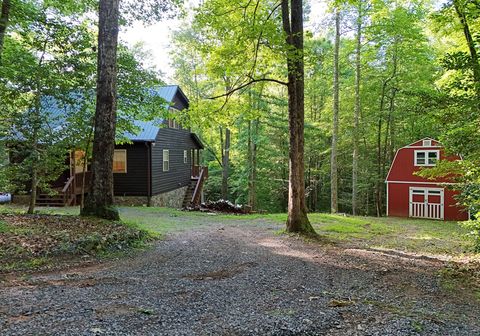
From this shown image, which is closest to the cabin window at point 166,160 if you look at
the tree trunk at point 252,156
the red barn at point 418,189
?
the tree trunk at point 252,156

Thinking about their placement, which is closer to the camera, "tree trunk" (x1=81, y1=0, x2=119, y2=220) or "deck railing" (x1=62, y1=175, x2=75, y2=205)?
"tree trunk" (x1=81, y1=0, x2=119, y2=220)

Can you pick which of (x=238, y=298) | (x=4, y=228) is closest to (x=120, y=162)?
(x=4, y=228)

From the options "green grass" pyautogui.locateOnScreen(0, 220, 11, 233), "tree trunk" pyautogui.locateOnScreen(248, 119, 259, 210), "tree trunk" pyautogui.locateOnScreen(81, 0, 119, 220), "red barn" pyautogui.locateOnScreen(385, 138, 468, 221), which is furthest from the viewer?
"tree trunk" pyautogui.locateOnScreen(248, 119, 259, 210)

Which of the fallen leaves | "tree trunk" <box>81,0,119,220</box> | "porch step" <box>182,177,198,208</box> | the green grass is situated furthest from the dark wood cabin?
the green grass

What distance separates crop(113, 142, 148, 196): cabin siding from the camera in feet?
61.8

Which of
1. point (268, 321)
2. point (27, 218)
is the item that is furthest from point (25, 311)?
point (27, 218)

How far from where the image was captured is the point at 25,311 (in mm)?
3379

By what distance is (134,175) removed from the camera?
62.0 ft

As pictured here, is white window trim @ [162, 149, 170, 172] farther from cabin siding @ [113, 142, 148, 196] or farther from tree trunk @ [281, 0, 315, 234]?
tree trunk @ [281, 0, 315, 234]

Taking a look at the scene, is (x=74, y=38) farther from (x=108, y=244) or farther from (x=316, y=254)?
(x=316, y=254)

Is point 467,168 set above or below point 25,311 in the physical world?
above

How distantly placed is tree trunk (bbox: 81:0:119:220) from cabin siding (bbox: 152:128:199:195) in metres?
11.0

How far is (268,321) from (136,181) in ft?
54.5

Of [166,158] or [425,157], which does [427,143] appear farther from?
[166,158]
